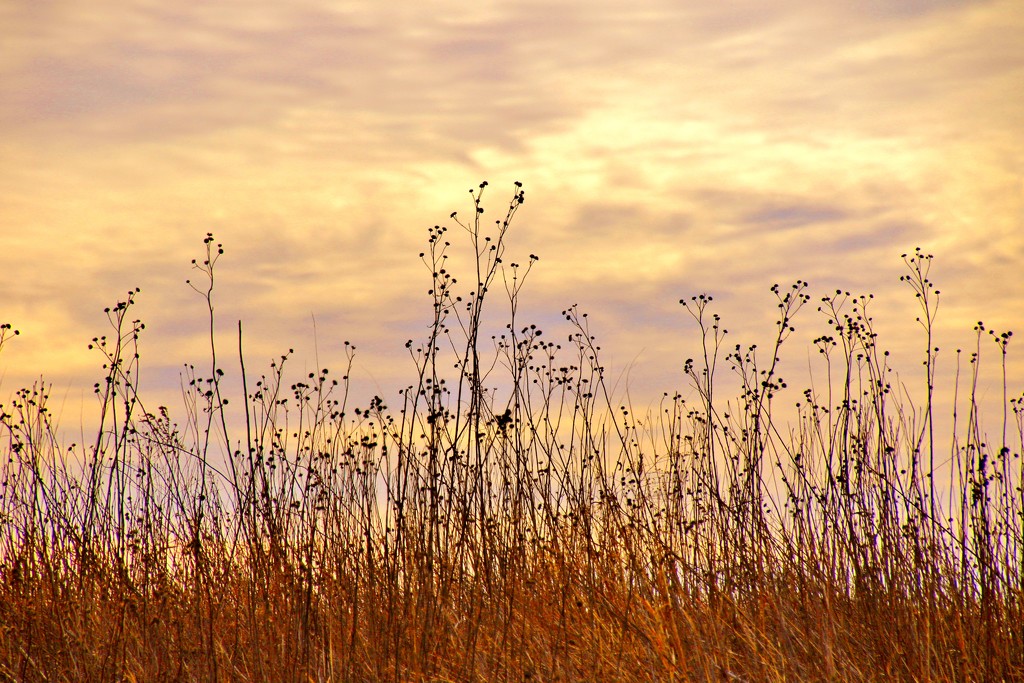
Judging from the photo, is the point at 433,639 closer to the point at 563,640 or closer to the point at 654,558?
the point at 563,640

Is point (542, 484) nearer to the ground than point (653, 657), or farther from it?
farther from it

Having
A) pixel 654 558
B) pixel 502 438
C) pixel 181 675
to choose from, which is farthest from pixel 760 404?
pixel 181 675

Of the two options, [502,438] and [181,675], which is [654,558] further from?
[181,675]

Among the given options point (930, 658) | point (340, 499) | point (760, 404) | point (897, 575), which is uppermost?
point (760, 404)

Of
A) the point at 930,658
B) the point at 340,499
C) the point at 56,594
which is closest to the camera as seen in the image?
the point at 930,658

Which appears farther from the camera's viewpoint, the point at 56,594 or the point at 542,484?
the point at 56,594

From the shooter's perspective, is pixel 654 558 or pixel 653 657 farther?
pixel 654 558

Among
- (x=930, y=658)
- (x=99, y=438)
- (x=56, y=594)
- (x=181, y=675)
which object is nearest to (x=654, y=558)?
(x=930, y=658)

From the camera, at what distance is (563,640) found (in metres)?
4.04

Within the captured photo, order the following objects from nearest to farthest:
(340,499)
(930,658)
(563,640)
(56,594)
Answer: (930,658) < (563,640) < (340,499) < (56,594)

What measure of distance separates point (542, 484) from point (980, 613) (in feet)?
6.26

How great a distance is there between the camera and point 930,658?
3680mm

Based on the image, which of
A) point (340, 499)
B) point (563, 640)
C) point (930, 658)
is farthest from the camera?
point (340, 499)

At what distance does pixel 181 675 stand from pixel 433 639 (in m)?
1.18
